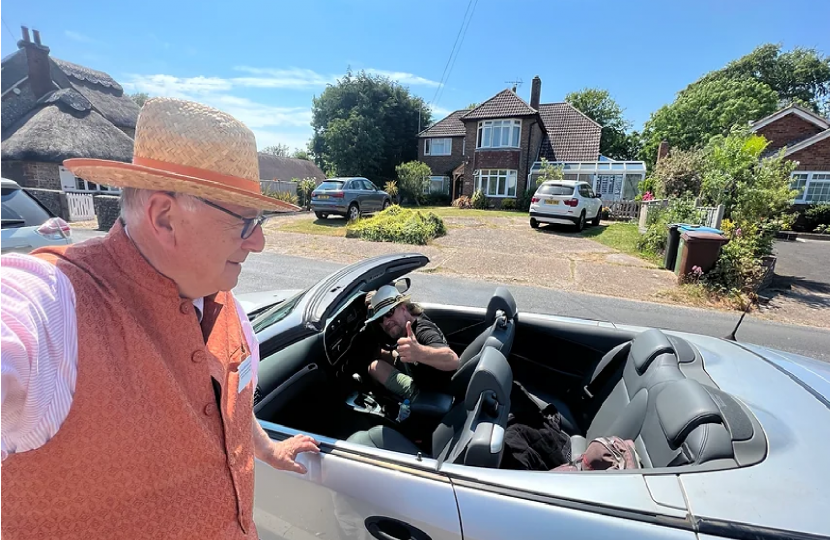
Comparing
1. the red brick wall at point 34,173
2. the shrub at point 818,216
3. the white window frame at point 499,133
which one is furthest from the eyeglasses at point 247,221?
the white window frame at point 499,133

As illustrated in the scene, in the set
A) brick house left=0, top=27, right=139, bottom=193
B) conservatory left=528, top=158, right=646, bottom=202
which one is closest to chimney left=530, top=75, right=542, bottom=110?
conservatory left=528, top=158, right=646, bottom=202

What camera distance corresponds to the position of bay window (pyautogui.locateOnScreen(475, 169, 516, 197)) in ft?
86.5

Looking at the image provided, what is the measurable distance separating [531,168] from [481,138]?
397 centimetres

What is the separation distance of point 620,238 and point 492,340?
508 inches

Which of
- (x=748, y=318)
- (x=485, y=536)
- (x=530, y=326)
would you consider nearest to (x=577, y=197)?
(x=748, y=318)

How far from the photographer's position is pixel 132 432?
2.84ft

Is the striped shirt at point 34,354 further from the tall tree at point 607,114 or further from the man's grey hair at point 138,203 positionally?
the tall tree at point 607,114

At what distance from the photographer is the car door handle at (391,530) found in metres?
1.36

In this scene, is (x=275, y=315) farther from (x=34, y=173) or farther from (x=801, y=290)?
(x=34, y=173)

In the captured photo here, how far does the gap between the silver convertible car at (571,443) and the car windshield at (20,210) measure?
4085 mm

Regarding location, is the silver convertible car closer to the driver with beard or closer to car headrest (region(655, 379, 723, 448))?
car headrest (region(655, 379, 723, 448))

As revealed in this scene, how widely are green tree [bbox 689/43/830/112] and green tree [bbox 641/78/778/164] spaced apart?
7.12 metres

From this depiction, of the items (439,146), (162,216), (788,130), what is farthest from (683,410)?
(439,146)

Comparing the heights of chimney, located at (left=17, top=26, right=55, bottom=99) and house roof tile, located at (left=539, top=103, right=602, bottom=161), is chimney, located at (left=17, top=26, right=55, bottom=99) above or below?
above
